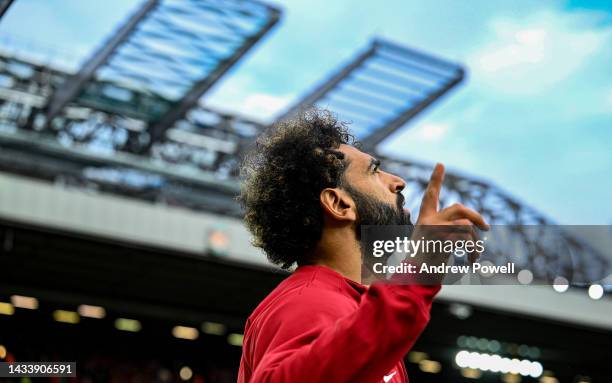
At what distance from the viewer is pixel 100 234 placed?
15188 millimetres

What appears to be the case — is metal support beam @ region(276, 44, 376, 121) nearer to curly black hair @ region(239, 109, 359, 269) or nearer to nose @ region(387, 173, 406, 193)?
curly black hair @ region(239, 109, 359, 269)

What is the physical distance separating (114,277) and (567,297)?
34.0 ft

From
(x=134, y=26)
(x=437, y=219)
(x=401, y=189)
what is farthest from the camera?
(x=134, y=26)

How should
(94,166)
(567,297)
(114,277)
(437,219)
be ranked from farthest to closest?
(94,166)
(567,297)
(114,277)
(437,219)

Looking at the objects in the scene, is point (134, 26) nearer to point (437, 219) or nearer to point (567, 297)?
point (567, 297)

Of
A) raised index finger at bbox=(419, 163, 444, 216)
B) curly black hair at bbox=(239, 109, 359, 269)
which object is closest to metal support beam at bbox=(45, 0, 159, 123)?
curly black hair at bbox=(239, 109, 359, 269)

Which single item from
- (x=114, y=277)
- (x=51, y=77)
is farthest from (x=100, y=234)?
(x=51, y=77)

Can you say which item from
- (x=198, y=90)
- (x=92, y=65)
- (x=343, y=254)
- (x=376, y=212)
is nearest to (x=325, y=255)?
(x=343, y=254)

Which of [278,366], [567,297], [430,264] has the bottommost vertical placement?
[278,366]

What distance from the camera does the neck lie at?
2.10 meters

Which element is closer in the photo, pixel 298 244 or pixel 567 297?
pixel 298 244

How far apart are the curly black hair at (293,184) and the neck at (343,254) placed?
44mm

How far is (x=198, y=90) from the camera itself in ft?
64.8

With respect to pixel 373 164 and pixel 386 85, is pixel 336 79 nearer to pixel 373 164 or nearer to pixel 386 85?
pixel 386 85
